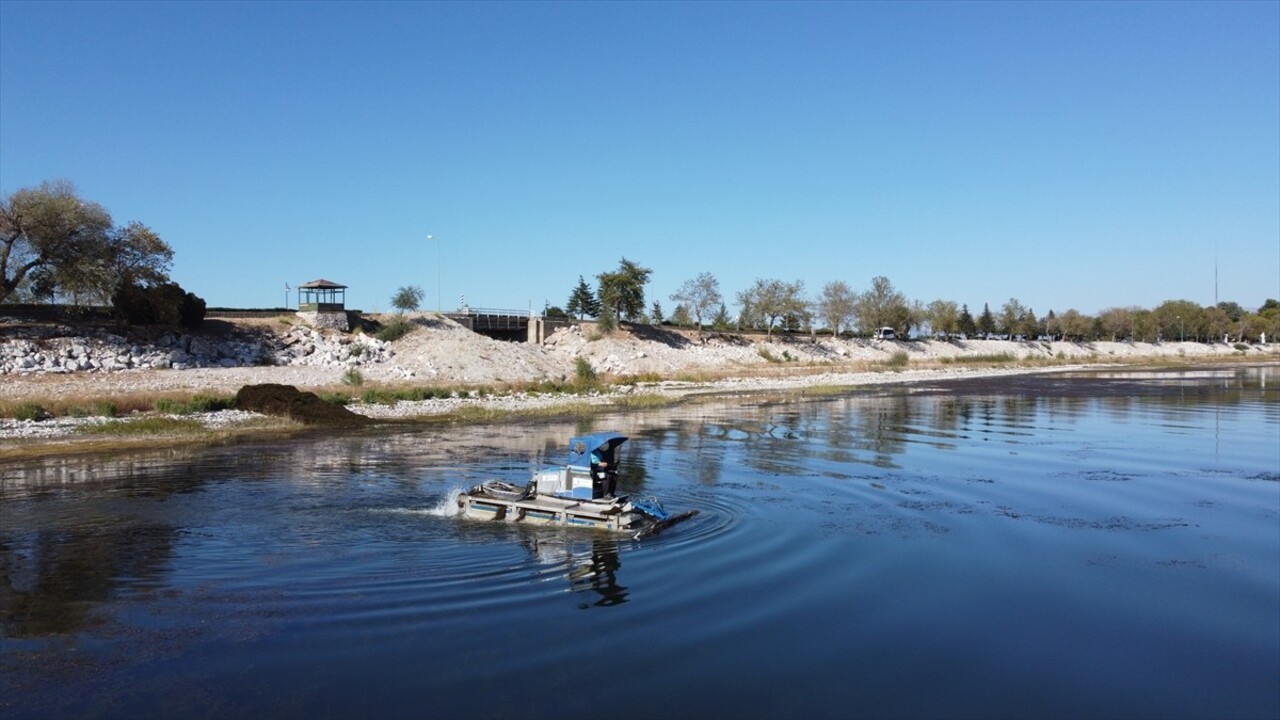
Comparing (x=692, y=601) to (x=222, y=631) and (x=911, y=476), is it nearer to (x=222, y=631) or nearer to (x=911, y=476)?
(x=222, y=631)

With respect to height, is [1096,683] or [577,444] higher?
[577,444]

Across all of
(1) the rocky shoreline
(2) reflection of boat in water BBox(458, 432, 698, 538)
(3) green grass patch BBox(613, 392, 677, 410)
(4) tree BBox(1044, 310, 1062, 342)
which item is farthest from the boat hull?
(4) tree BBox(1044, 310, 1062, 342)

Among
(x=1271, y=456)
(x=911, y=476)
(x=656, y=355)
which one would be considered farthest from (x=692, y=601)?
(x=656, y=355)

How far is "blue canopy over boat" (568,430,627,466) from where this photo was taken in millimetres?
16219

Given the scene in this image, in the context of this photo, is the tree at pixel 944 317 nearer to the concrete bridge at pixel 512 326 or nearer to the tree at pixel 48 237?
the concrete bridge at pixel 512 326

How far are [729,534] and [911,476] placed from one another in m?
9.02

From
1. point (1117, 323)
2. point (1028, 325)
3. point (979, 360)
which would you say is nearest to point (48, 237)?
point (979, 360)

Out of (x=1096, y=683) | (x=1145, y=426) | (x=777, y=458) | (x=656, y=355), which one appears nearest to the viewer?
(x=1096, y=683)

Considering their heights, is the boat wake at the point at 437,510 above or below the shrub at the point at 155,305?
below

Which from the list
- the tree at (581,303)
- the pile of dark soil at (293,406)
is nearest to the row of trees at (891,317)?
the tree at (581,303)

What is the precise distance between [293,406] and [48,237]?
2705 centimetres

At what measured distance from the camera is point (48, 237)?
168ft

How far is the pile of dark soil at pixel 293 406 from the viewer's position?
35.9 metres

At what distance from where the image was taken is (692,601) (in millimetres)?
11891
